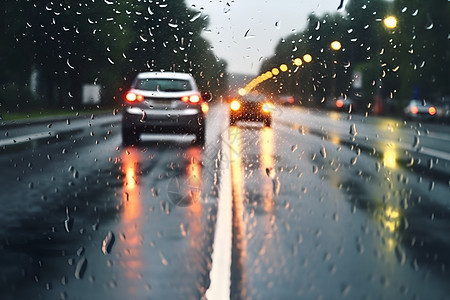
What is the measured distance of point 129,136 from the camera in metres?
19.4

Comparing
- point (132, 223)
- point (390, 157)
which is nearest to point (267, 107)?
point (390, 157)

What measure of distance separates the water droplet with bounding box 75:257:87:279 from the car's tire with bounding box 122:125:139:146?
12643mm

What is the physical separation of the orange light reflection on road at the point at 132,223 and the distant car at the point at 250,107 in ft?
63.8

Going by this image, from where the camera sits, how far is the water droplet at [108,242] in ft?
22.1

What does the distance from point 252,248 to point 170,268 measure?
0.96m

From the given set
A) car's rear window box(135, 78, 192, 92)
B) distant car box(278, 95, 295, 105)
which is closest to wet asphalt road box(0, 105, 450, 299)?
car's rear window box(135, 78, 192, 92)

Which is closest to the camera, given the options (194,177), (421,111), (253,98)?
(194,177)

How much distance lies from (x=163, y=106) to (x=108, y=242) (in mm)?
11425

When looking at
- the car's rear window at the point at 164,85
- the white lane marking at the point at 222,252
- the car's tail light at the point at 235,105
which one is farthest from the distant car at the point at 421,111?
the white lane marking at the point at 222,252

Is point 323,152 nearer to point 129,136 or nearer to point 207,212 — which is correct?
point 129,136

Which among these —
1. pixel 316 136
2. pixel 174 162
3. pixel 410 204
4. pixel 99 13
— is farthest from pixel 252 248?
pixel 99 13

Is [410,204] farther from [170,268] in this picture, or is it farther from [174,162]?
[174,162]

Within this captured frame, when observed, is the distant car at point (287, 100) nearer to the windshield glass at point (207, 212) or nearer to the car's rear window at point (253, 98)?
the car's rear window at point (253, 98)

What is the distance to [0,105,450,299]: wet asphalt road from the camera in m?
5.54
